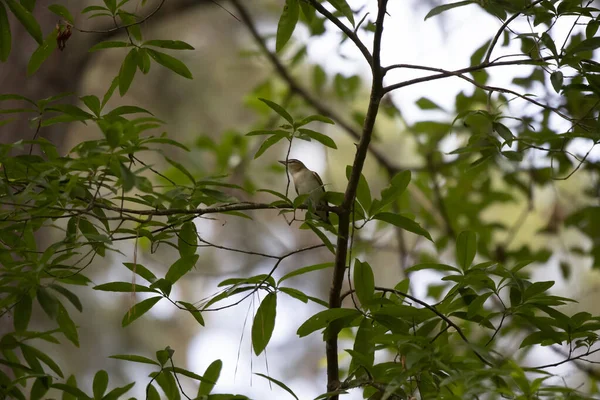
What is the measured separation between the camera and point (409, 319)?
1.32 metres

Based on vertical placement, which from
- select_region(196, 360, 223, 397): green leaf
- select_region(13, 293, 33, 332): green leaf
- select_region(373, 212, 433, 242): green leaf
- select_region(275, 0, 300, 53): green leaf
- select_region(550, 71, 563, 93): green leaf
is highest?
select_region(275, 0, 300, 53): green leaf

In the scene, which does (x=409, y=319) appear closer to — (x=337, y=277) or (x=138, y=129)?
(x=337, y=277)

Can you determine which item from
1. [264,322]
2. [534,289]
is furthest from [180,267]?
[534,289]

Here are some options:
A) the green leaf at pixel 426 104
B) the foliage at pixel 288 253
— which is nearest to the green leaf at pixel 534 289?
the foliage at pixel 288 253

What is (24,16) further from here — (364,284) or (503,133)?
(503,133)

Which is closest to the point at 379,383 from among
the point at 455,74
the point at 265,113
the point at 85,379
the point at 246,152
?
the point at 455,74

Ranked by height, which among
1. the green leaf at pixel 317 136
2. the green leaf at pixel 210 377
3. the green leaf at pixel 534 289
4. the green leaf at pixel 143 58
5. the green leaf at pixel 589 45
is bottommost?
the green leaf at pixel 210 377

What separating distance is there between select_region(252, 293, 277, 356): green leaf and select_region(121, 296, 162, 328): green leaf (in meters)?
0.21

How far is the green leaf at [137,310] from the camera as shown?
130 centimetres

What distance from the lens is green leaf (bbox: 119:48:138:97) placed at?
4.59ft

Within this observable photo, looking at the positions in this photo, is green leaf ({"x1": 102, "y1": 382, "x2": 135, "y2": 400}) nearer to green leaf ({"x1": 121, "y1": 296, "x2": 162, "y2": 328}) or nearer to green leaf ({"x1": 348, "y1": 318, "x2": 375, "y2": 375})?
green leaf ({"x1": 121, "y1": 296, "x2": 162, "y2": 328})

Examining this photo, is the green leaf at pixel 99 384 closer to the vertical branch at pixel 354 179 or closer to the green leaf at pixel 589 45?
the vertical branch at pixel 354 179

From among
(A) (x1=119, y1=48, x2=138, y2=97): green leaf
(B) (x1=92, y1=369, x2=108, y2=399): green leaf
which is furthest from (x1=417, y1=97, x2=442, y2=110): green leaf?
(B) (x1=92, y1=369, x2=108, y2=399): green leaf

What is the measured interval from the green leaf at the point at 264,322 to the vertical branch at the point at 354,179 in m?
0.13
